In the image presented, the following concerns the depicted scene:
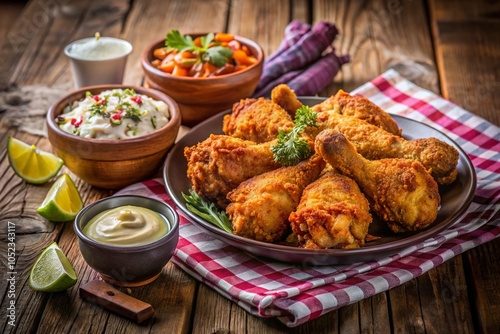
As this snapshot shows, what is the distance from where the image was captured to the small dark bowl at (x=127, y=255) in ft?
10.5

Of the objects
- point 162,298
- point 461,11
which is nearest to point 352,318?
point 162,298

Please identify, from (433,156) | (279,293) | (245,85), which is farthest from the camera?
(245,85)

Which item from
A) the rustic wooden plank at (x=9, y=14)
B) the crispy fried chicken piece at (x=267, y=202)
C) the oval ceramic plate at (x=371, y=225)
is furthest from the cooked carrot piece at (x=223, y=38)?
the rustic wooden plank at (x=9, y=14)

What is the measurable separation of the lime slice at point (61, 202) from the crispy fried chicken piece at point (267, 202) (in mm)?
997

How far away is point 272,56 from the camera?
5.69 m

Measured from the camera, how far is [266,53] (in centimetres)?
618

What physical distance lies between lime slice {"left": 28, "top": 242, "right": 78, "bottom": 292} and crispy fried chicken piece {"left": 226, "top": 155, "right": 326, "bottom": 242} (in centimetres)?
81

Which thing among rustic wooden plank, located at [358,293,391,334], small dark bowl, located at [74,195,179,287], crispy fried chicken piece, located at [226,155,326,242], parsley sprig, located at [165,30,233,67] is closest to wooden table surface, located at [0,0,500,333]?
rustic wooden plank, located at [358,293,391,334]

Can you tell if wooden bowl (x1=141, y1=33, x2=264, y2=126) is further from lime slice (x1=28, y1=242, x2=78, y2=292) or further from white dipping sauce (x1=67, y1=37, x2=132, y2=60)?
lime slice (x1=28, y1=242, x2=78, y2=292)

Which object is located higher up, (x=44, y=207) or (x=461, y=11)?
(x=44, y=207)

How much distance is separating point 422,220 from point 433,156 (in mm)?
457

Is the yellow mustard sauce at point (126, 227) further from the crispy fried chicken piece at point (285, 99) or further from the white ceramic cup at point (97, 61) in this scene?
the white ceramic cup at point (97, 61)

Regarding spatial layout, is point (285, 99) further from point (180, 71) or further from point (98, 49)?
point (98, 49)

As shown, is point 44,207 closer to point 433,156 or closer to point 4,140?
point 4,140
